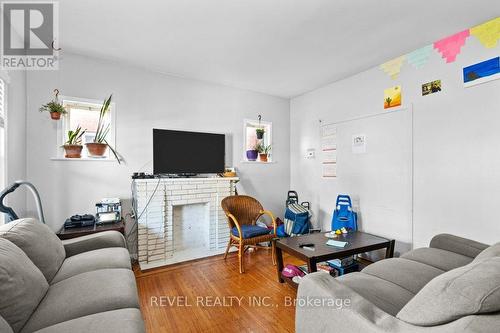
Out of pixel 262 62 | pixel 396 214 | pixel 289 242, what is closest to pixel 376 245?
pixel 396 214

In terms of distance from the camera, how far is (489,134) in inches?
88.0

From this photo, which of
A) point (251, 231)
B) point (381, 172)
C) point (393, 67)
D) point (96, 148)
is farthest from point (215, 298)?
point (393, 67)

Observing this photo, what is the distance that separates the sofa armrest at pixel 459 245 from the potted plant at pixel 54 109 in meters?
4.13

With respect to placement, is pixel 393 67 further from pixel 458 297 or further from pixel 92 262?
pixel 92 262

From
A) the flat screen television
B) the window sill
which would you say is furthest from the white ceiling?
the window sill

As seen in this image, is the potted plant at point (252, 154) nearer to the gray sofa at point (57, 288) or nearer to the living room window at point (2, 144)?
the gray sofa at point (57, 288)

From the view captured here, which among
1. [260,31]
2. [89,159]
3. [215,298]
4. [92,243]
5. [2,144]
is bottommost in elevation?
[215,298]

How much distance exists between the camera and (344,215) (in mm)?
Answer: 3359

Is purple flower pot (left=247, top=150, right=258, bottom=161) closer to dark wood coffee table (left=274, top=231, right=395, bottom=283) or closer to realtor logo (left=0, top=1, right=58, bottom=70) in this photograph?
dark wood coffee table (left=274, top=231, right=395, bottom=283)

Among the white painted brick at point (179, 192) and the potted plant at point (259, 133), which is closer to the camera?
the white painted brick at point (179, 192)

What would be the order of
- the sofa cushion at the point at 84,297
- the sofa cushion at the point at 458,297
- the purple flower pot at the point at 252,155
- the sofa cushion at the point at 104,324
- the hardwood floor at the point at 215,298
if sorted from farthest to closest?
1. the purple flower pot at the point at 252,155
2. the hardwood floor at the point at 215,298
3. the sofa cushion at the point at 84,297
4. the sofa cushion at the point at 104,324
5. the sofa cushion at the point at 458,297

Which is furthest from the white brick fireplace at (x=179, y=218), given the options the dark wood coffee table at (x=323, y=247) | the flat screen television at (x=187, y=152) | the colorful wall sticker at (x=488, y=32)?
the colorful wall sticker at (x=488, y=32)

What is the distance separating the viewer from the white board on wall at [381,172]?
2.88m

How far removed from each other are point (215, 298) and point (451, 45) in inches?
139
